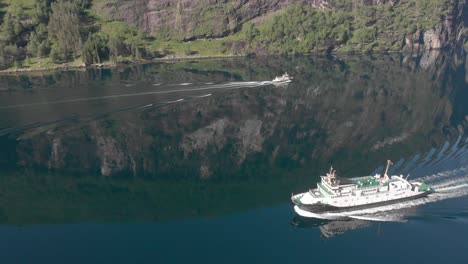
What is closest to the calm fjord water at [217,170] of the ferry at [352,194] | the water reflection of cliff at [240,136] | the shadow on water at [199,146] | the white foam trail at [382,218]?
the white foam trail at [382,218]

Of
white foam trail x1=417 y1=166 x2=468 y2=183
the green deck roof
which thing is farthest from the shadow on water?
the green deck roof

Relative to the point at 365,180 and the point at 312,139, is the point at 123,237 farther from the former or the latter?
the point at 312,139

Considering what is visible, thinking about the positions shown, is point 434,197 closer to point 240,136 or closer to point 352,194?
point 352,194

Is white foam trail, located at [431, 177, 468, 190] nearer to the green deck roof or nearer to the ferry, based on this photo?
the ferry

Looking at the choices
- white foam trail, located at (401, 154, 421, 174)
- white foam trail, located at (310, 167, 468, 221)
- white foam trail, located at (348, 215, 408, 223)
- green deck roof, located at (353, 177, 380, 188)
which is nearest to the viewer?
white foam trail, located at (348, 215, 408, 223)

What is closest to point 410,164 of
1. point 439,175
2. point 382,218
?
point 439,175

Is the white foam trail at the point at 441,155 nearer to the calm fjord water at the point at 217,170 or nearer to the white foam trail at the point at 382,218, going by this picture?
the calm fjord water at the point at 217,170

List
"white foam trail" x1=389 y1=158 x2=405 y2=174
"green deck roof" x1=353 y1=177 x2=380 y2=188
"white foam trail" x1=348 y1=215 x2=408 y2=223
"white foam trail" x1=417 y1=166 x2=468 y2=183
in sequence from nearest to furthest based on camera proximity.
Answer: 1. "white foam trail" x1=348 y1=215 x2=408 y2=223
2. "green deck roof" x1=353 y1=177 x2=380 y2=188
3. "white foam trail" x1=417 y1=166 x2=468 y2=183
4. "white foam trail" x1=389 y1=158 x2=405 y2=174
